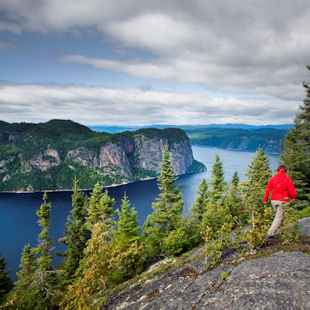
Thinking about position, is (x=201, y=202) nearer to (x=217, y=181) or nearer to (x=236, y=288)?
(x=217, y=181)

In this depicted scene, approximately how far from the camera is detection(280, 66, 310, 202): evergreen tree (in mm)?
25891

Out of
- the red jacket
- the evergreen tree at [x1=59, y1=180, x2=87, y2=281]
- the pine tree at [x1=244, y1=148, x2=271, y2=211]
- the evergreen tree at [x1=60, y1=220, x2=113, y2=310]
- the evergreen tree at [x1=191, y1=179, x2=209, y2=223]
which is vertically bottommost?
the evergreen tree at [x1=59, y1=180, x2=87, y2=281]

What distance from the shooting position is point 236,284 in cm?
795

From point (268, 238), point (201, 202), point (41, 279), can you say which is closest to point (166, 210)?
point (201, 202)

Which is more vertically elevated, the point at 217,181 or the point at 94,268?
the point at 217,181

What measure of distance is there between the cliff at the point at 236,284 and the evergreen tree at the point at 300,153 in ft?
53.8

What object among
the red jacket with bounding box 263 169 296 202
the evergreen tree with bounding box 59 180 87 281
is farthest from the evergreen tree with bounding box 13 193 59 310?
the red jacket with bounding box 263 169 296 202

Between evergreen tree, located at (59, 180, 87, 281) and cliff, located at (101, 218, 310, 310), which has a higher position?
cliff, located at (101, 218, 310, 310)

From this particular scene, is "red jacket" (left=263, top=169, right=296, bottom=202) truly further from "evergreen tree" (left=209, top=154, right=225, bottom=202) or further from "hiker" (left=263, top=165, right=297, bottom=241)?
"evergreen tree" (left=209, top=154, right=225, bottom=202)

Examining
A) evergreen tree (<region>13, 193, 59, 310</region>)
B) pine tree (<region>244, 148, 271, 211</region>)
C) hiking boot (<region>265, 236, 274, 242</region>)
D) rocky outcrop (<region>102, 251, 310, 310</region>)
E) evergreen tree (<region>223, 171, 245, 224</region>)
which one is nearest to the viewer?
rocky outcrop (<region>102, 251, 310, 310</region>)

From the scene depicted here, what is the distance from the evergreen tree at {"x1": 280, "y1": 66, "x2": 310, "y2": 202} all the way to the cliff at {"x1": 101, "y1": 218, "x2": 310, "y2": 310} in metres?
16.4

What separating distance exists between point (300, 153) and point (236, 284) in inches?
951

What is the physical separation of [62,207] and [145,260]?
14344 centimetres

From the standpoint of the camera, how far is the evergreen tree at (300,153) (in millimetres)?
25891
